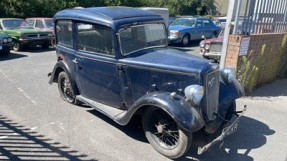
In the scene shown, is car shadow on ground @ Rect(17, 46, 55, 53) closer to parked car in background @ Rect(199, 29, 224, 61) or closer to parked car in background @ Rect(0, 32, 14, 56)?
parked car in background @ Rect(0, 32, 14, 56)

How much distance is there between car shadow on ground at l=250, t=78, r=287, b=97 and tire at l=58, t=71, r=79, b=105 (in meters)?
4.26

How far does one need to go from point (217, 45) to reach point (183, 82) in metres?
7.50

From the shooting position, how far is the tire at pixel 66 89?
553 centimetres

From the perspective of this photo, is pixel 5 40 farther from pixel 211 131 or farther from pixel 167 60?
pixel 211 131

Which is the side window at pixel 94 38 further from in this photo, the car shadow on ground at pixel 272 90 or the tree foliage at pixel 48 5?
the tree foliage at pixel 48 5

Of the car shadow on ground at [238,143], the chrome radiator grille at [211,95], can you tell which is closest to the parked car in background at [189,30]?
the car shadow on ground at [238,143]

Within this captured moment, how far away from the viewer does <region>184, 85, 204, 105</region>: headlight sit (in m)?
3.51

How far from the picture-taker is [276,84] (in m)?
7.86

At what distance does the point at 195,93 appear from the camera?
350 cm

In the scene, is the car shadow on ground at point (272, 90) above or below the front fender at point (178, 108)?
below

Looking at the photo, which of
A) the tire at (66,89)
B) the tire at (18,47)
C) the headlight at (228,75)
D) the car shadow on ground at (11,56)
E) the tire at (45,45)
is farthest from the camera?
the tire at (45,45)

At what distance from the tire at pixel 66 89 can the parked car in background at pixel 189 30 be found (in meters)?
9.38

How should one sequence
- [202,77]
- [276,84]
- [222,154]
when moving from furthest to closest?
1. [276,84]
2. [222,154]
3. [202,77]

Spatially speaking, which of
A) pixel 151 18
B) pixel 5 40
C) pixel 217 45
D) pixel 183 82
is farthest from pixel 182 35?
pixel 183 82
